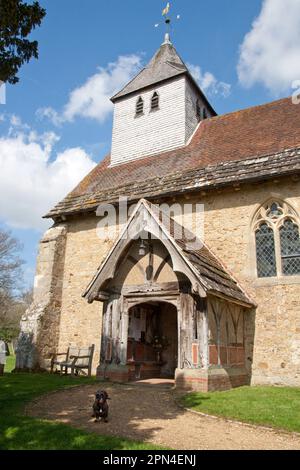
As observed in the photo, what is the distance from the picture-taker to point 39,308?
15109 millimetres

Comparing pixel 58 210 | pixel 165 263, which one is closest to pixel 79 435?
pixel 165 263

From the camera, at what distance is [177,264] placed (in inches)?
383

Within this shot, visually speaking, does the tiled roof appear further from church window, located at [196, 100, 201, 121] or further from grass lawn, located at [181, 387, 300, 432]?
grass lawn, located at [181, 387, 300, 432]

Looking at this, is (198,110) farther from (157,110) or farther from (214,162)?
(214,162)

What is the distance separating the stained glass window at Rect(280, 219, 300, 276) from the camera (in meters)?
12.0

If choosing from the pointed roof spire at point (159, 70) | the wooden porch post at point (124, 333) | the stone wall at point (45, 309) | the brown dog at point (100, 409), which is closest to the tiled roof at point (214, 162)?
the stone wall at point (45, 309)

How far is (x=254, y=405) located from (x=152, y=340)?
20.2ft

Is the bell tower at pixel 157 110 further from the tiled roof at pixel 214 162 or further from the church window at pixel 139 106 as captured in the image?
the tiled roof at pixel 214 162

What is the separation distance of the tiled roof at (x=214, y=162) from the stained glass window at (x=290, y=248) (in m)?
1.85

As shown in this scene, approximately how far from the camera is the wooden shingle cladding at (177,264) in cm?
939

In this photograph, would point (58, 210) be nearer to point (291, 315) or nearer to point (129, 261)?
point (129, 261)

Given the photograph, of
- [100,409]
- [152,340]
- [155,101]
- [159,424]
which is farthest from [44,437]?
[155,101]

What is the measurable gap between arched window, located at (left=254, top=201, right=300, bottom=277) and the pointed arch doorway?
3582 millimetres
